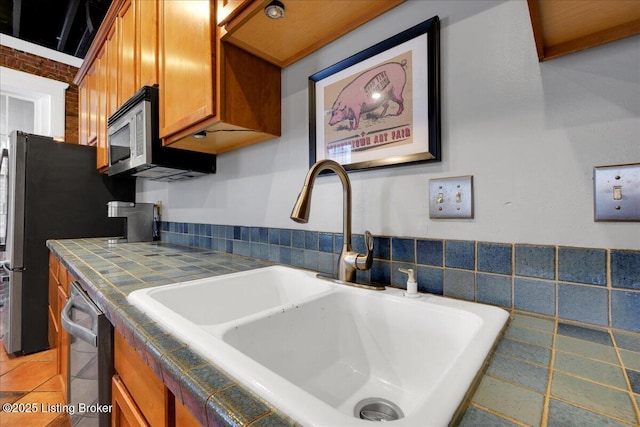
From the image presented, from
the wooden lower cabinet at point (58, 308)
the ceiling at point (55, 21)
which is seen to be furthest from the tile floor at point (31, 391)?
the ceiling at point (55, 21)

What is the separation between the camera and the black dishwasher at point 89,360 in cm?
75

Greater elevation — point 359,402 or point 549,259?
point 549,259

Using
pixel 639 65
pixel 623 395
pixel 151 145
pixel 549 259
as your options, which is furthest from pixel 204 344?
pixel 151 145

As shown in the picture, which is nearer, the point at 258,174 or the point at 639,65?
the point at 639,65

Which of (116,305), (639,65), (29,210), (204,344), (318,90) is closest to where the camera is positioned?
(204,344)

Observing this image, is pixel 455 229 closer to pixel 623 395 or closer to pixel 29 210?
pixel 623 395

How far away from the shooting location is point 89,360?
2.76 feet

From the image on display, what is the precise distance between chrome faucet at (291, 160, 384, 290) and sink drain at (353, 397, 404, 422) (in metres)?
0.27

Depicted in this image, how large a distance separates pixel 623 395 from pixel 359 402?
42 cm

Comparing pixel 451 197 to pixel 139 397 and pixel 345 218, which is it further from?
pixel 139 397

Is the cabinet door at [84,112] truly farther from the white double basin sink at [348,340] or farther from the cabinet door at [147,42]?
the white double basin sink at [348,340]

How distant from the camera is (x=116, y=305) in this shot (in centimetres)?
65

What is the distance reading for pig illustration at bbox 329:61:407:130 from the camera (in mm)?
860

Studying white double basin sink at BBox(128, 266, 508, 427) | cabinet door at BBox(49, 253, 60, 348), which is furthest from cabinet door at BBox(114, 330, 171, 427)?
cabinet door at BBox(49, 253, 60, 348)
